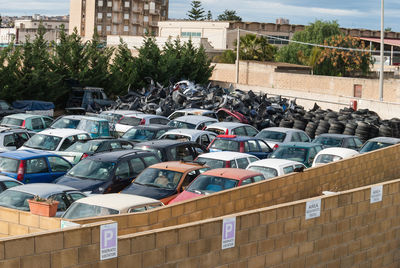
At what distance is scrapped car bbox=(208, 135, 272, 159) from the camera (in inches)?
853

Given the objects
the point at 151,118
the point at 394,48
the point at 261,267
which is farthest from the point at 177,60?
the point at 394,48

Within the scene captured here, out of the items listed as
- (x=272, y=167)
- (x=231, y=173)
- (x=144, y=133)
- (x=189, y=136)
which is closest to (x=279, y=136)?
(x=189, y=136)

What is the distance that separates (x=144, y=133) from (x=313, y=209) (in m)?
13.5

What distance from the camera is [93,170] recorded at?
16.8 meters

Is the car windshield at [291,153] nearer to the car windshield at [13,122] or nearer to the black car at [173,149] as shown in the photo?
the black car at [173,149]

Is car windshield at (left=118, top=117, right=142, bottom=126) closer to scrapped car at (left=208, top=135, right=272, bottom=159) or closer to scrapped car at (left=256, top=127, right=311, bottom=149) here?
scrapped car at (left=256, top=127, right=311, bottom=149)

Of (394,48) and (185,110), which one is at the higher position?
(394,48)

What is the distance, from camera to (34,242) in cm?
775

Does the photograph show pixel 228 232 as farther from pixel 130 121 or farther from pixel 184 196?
pixel 130 121

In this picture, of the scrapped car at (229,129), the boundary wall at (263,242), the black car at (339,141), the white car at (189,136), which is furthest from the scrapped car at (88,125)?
the boundary wall at (263,242)

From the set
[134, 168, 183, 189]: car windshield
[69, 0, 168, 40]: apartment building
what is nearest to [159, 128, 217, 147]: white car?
[134, 168, 183, 189]: car windshield

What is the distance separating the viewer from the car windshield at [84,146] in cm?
2056

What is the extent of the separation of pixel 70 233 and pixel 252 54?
60389 millimetres

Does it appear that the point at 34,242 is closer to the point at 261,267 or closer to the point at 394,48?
the point at 261,267
